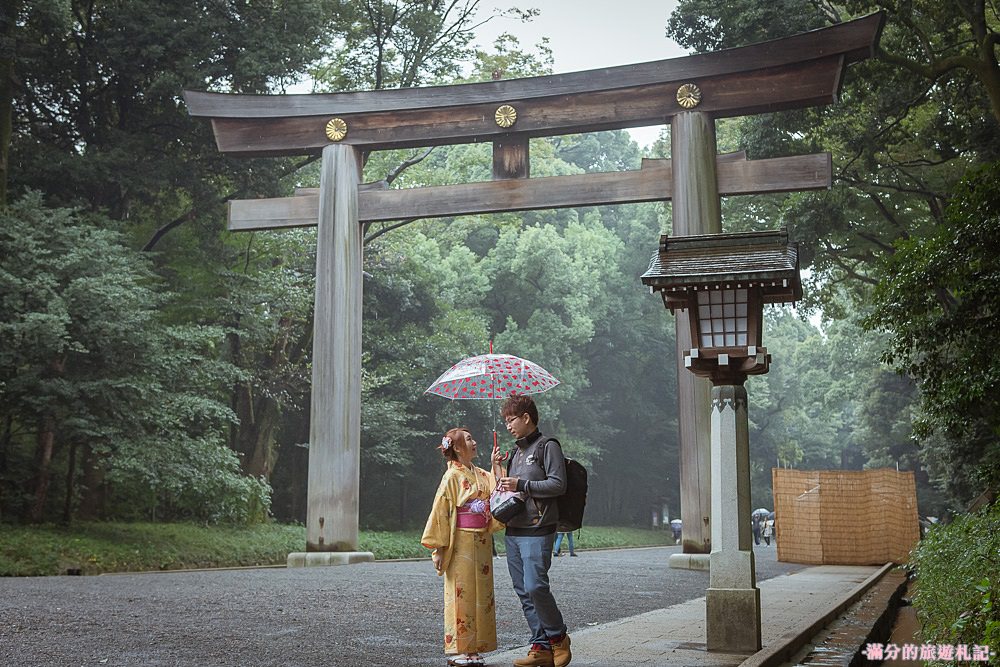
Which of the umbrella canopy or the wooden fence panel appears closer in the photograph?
the umbrella canopy

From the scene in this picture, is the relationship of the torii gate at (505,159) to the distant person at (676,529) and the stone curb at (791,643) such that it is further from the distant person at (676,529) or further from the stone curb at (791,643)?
the distant person at (676,529)

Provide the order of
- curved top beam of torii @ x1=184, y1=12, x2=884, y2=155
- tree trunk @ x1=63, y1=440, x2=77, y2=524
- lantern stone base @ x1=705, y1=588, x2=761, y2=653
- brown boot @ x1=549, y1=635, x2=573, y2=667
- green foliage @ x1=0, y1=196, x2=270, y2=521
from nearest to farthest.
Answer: brown boot @ x1=549, y1=635, x2=573, y2=667, lantern stone base @ x1=705, y1=588, x2=761, y2=653, curved top beam of torii @ x1=184, y1=12, x2=884, y2=155, green foliage @ x1=0, y1=196, x2=270, y2=521, tree trunk @ x1=63, y1=440, x2=77, y2=524

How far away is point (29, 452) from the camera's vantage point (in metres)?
18.7

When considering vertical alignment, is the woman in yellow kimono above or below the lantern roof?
below

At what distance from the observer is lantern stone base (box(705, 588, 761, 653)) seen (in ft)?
20.5

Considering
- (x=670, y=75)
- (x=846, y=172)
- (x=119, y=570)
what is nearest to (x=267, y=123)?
(x=670, y=75)

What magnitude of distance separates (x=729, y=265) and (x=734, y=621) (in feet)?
7.82

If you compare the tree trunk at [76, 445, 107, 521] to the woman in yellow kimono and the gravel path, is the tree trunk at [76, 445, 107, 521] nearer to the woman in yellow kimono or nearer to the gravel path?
the gravel path

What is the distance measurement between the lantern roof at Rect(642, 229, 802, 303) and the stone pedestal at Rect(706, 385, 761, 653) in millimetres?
747

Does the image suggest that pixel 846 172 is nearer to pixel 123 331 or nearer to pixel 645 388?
pixel 123 331

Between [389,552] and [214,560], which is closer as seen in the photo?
[214,560]

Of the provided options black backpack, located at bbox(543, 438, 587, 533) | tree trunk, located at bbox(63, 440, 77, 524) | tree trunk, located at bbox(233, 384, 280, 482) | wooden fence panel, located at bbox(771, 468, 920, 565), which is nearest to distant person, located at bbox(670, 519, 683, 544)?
wooden fence panel, located at bbox(771, 468, 920, 565)

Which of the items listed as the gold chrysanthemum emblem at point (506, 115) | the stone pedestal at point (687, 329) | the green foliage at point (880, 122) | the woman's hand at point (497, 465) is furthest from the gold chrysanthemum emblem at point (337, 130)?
the woman's hand at point (497, 465)

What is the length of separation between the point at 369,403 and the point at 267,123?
35.0 ft
